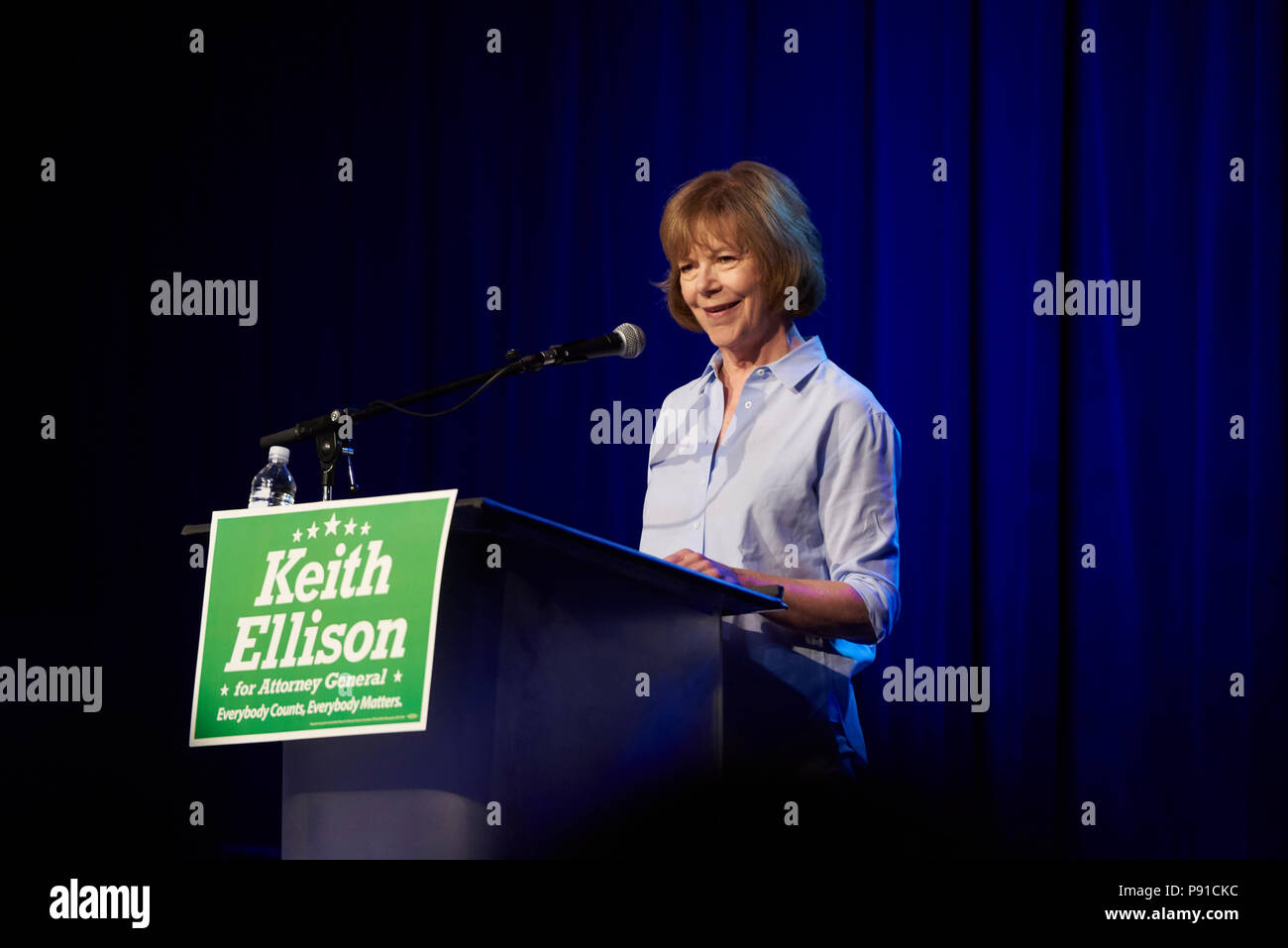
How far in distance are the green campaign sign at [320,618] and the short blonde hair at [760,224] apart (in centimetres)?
113

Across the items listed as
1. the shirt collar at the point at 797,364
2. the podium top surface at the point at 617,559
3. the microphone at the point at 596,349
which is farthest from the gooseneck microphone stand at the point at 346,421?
the shirt collar at the point at 797,364

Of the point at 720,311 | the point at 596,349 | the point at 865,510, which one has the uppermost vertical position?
the point at 720,311

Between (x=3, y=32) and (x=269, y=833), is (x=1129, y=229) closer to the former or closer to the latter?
(x=269, y=833)

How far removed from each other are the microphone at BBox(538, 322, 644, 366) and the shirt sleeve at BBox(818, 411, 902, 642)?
16.7 inches

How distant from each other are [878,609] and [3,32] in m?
3.19

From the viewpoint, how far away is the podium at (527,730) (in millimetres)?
1619

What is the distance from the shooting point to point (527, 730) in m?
1.64

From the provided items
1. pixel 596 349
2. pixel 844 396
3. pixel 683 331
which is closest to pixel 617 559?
pixel 596 349

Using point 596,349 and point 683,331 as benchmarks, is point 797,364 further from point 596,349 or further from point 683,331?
point 683,331

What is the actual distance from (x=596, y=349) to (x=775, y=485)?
1.46 ft

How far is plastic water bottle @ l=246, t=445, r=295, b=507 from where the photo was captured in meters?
2.21

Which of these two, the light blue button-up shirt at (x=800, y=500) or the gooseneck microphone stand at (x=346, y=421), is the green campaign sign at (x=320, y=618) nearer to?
the gooseneck microphone stand at (x=346, y=421)

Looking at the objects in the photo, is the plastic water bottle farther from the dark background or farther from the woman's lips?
the dark background

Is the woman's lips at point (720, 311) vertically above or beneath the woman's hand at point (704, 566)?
above
